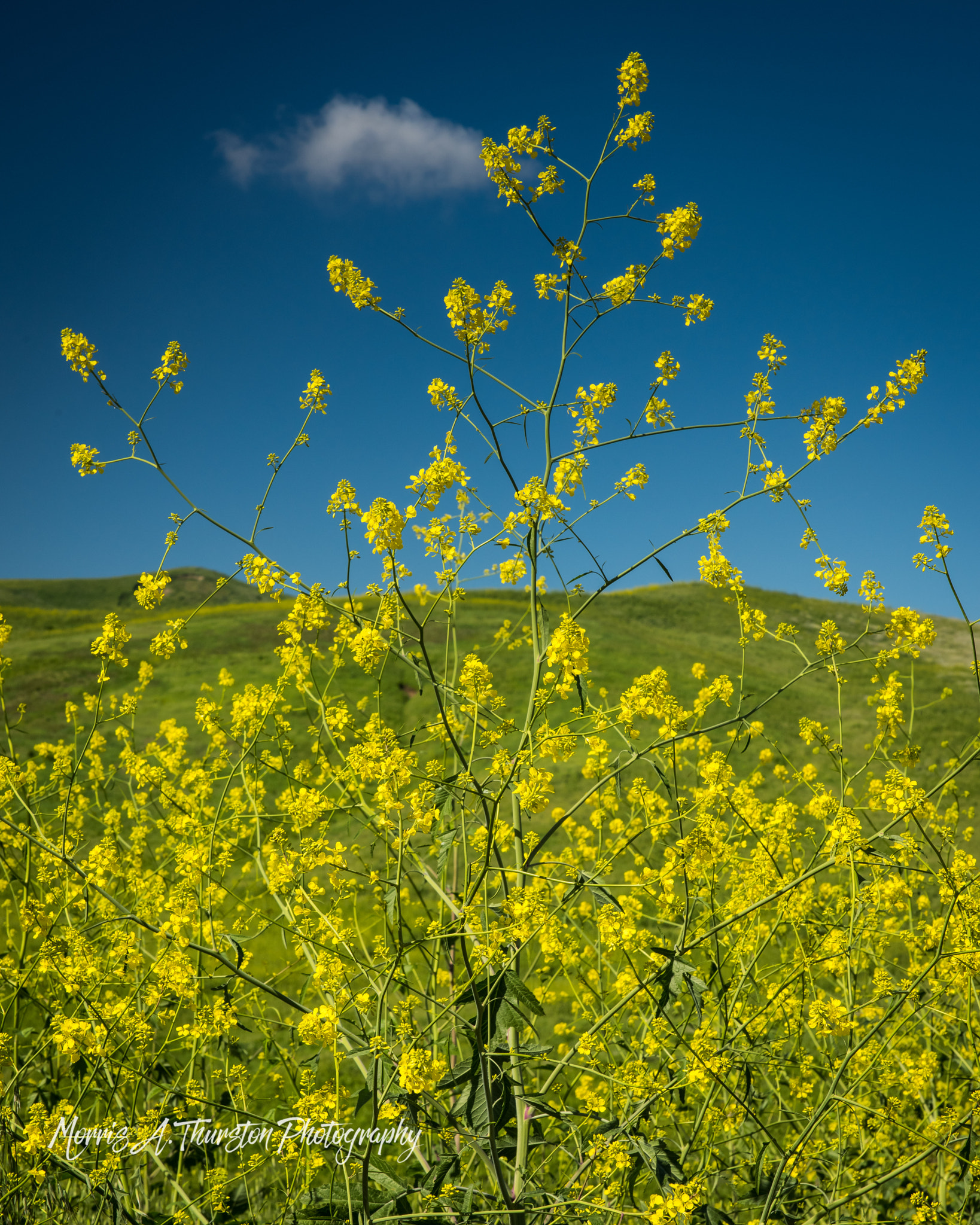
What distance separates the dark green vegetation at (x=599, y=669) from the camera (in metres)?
13.0

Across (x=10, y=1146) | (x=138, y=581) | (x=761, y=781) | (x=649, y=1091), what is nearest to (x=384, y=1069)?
(x=649, y=1091)

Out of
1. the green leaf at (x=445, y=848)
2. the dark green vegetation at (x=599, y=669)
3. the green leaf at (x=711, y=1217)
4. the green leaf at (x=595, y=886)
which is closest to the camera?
the green leaf at (x=595, y=886)

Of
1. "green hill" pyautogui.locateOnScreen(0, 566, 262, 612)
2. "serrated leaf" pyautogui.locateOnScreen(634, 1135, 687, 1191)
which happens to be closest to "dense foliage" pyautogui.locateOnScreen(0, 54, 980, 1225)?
"serrated leaf" pyautogui.locateOnScreen(634, 1135, 687, 1191)

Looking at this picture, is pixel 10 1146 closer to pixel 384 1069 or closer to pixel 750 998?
pixel 384 1069

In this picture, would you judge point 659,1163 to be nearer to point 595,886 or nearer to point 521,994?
point 521,994

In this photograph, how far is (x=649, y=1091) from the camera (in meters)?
2.50

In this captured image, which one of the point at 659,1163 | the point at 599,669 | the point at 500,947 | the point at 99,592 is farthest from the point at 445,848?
the point at 99,592

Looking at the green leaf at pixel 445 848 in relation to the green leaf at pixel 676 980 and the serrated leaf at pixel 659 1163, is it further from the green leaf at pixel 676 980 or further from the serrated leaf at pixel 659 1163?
the serrated leaf at pixel 659 1163

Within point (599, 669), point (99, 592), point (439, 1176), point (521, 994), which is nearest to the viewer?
point (521, 994)

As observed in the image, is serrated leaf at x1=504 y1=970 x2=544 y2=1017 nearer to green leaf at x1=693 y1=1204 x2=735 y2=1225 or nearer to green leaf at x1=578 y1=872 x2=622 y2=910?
green leaf at x1=578 y1=872 x2=622 y2=910

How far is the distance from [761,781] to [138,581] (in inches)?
163

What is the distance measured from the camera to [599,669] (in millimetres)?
16969

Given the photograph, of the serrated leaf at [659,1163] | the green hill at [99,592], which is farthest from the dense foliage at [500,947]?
the green hill at [99,592]

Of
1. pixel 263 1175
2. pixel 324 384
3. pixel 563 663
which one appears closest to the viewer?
pixel 563 663
